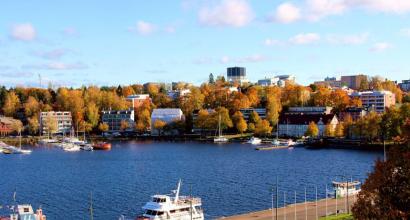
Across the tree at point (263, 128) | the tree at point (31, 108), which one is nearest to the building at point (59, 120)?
the tree at point (31, 108)

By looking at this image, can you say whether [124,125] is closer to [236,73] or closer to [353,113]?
[353,113]

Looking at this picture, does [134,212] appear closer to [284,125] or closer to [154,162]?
[154,162]

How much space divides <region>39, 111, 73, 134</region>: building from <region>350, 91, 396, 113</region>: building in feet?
163

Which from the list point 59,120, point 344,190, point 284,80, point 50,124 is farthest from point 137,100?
point 344,190

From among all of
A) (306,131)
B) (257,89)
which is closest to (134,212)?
(306,131)

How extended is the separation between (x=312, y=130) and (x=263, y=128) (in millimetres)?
7907

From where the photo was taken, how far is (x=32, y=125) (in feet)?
321

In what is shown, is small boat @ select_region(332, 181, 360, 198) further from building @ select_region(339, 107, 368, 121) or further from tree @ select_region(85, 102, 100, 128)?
tree @ select_region(85, 102, 100, 128)

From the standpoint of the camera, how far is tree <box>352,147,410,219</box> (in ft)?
43.3

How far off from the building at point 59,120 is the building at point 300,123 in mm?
37243

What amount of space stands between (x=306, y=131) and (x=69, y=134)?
41610 mm

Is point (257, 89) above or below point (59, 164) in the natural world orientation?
above

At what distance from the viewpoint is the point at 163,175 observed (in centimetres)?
4512

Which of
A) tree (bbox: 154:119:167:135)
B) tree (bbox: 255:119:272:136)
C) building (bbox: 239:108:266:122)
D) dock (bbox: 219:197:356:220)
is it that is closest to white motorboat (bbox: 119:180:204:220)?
dock (bbox: 219:197:356:220)
